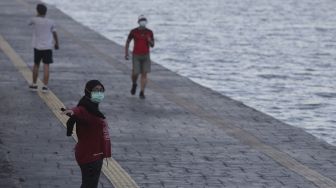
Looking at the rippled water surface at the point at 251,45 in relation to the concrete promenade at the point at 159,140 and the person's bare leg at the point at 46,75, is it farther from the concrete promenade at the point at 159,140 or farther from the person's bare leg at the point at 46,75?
the person's bare leg at the point at 46,75

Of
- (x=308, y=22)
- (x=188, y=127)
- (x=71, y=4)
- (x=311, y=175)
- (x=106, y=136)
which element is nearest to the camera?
(x=106, y=136)

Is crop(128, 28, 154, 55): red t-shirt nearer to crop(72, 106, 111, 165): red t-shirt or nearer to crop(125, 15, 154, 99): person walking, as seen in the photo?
crop(125, 15, 154, 99): person walking

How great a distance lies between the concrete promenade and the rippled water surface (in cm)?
113

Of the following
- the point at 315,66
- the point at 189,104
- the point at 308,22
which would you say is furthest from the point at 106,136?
the point at 308,22

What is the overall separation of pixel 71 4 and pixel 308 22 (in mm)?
12928

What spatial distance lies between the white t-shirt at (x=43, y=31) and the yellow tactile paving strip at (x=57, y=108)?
957 mm

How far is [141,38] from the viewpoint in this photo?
2094cm

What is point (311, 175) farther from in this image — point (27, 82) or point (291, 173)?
point (27, 82)

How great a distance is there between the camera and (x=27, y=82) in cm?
2278

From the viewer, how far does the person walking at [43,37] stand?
67.9 ft

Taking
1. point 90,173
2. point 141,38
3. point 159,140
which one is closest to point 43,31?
point 141,38


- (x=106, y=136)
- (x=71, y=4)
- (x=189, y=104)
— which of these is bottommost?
(x=71, y=4)

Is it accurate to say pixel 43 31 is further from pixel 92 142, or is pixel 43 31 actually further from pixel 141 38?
pixel 92 142

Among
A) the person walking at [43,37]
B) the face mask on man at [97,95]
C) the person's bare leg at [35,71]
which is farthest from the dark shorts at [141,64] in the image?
the face mask on man at [97,95]
